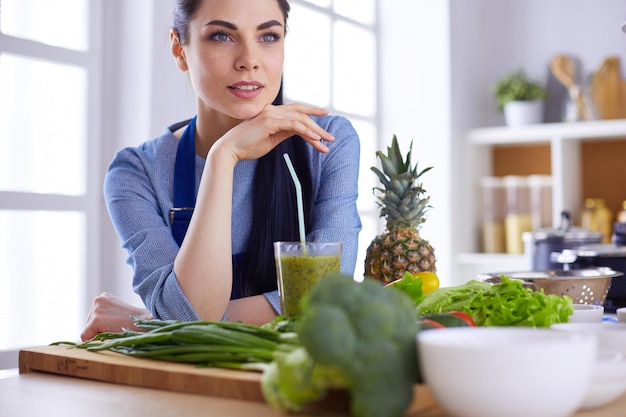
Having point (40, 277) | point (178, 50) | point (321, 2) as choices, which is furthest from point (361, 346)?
point (321, 2)

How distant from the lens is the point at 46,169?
2.62 metres

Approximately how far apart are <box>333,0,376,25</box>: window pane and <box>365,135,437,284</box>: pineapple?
279 centimetres

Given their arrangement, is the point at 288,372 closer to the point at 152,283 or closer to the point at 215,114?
the point at 152,283

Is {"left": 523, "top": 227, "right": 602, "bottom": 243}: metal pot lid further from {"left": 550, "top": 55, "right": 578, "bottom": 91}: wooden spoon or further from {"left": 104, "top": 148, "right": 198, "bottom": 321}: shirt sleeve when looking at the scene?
{"left": 104, "top": 148, "right": 198, "bottom": 321}: shirt sleeve

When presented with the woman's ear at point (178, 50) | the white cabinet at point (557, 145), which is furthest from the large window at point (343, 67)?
the woman's ear at point (178, 50)

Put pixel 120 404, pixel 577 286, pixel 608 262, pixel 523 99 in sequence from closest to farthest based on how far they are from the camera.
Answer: pixel 120 404, pixel 577 286, pixel 608 262, pixel 523 99

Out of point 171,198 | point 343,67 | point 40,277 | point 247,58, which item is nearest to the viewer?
point 247,58

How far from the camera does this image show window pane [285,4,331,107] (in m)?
3.93

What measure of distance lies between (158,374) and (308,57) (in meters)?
3.28

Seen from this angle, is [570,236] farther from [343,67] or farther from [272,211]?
[343,67]

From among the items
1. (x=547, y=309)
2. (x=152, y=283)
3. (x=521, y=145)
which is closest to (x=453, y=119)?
(x=521, y=145)

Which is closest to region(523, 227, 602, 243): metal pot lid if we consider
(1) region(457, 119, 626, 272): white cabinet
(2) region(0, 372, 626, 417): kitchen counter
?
(1) region(457, 119, 626, 272): white cabinet

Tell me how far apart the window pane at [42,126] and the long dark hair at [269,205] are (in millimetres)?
877

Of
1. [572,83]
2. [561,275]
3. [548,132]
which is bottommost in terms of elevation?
[561,275]
